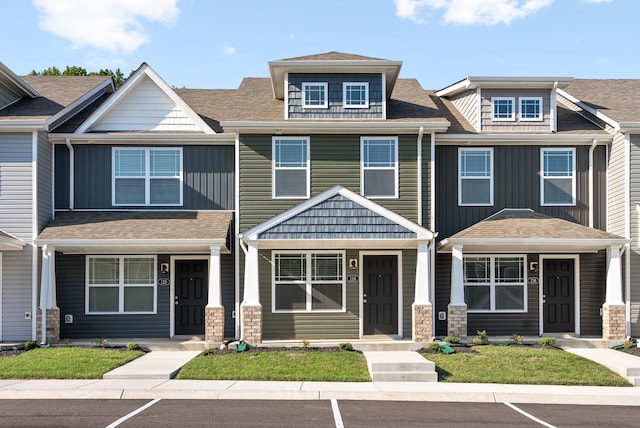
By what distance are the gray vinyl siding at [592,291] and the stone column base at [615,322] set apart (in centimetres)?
149

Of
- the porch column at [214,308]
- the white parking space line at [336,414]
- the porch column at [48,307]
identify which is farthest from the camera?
the porch column at [48,307]

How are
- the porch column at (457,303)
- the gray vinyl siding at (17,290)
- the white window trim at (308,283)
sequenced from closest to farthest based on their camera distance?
the porch column at (457,303) < the gray vinyl siding at (17,290) < the white window trim at (308,283)

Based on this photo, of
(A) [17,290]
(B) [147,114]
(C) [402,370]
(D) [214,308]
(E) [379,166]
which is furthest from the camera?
(B) [147,114]

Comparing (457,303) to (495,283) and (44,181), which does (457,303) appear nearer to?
(495,283)

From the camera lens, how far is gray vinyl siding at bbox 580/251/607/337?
19.0 meters

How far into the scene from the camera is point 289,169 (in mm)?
18375

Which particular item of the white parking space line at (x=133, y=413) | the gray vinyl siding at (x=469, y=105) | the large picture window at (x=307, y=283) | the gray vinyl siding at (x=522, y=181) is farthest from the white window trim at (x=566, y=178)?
the white parking space line at (x=133, y=413)

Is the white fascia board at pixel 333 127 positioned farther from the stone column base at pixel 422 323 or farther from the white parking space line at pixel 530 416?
the white parking space line at pixel 530 416

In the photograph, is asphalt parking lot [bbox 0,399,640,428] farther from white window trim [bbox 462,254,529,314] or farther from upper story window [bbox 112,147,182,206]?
upper story window [bbox 112,147,182,206]

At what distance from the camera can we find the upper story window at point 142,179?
62.2 ft

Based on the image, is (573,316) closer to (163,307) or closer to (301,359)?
(301,359)

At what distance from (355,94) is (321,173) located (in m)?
2.45

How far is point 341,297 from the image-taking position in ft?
60.3

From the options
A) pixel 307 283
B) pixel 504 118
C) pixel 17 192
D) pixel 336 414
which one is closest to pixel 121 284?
pixel 17 192
